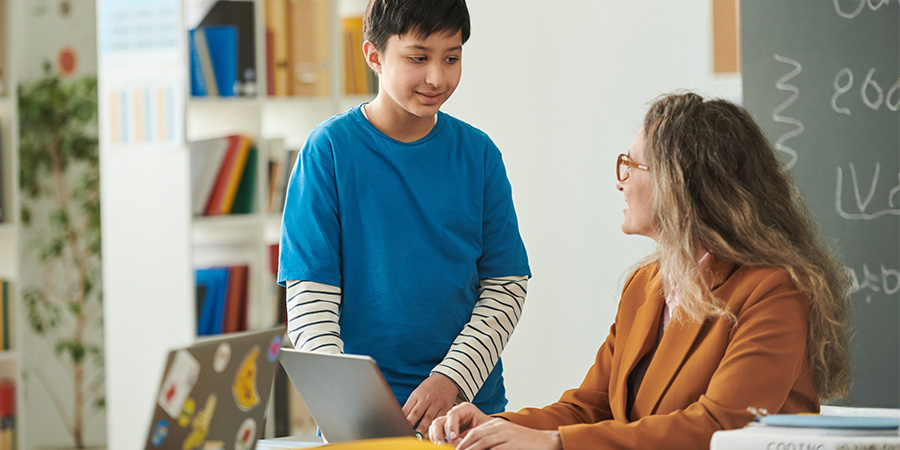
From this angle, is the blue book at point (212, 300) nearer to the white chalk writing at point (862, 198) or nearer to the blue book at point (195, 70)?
the blue book at point (195, 70)

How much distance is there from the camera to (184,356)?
99 centimetres

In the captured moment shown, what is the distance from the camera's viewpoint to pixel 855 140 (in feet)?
8.19

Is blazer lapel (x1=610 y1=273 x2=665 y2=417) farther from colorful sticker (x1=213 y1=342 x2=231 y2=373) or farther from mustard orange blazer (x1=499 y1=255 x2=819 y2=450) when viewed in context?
colorful sticker (x1=213 y1=342 x2=231 y2=373)

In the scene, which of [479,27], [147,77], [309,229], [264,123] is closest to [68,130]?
[147,77]

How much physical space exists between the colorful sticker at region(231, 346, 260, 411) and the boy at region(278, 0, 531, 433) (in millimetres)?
453

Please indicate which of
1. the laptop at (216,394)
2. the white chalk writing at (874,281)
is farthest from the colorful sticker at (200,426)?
the white chalk writing at (874,281)

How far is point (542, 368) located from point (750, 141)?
2.03 metres

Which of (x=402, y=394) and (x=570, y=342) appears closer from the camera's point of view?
(x=402, y=394)

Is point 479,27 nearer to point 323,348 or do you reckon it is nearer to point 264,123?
point 264,123

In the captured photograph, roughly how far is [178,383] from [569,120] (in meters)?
2.48

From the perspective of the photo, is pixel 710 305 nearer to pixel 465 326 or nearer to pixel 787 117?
pixel 465 326

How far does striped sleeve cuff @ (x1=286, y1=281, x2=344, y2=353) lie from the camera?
1.54m

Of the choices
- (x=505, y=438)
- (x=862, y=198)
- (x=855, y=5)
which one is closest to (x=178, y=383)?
(x=505, y=438)

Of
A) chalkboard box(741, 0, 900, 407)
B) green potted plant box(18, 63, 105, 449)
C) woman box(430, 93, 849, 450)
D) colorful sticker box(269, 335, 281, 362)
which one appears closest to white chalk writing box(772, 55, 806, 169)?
chalkboard box(741, 0, 900, 407)
